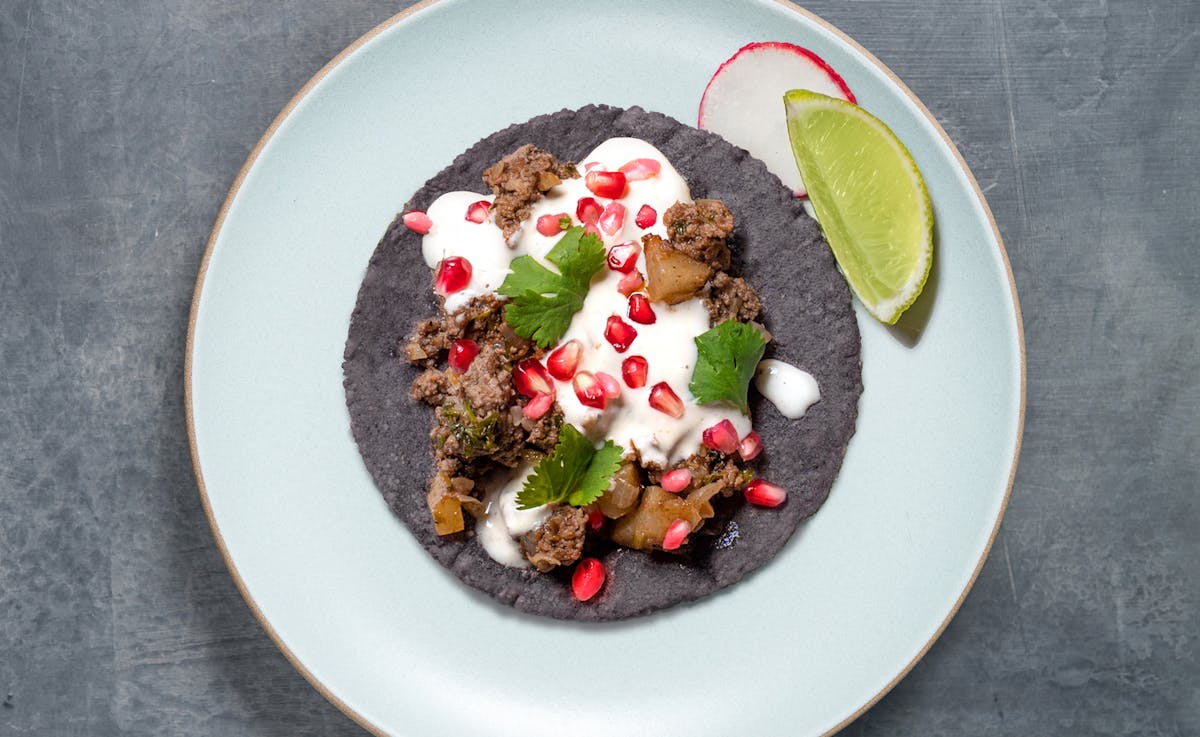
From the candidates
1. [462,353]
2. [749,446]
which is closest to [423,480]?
[462,353]

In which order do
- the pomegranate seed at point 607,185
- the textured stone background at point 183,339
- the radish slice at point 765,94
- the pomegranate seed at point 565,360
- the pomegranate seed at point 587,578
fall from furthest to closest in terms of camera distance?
1. the textured stone background at point 183,339
2. the radish slice at point 765,94
3. the pomegranate seed at point 587,578
4. the pomegranate seed at point 607,185
5. the pomegranate seed at point 565,360

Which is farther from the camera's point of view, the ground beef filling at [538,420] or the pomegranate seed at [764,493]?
the pomegranate seed at [764,493]

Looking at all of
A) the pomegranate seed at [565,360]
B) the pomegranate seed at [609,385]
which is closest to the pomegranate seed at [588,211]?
the pomegranate seed at [565,360]

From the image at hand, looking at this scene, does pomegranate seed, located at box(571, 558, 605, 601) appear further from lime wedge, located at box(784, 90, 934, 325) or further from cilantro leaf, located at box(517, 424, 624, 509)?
lime wedge, located at box(784, 90, 934, 325)

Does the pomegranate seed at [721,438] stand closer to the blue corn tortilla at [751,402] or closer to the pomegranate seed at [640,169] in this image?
the blue corn tortilla at [751,402]

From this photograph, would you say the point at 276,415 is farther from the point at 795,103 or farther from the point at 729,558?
the point at 795,103

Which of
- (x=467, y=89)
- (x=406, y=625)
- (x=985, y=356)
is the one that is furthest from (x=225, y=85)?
(x=985, y=356)

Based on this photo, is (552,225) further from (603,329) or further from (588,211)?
(603,329)
